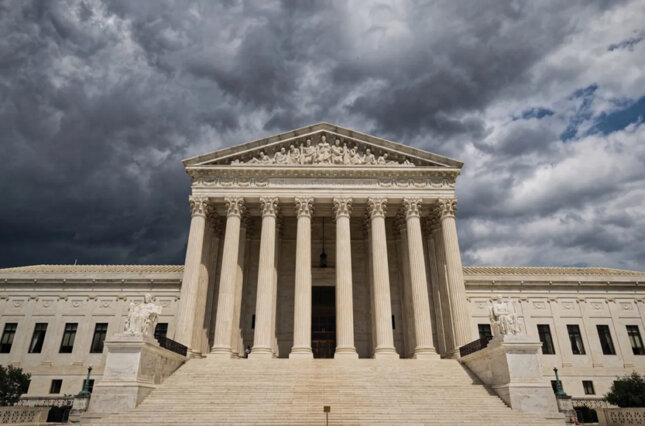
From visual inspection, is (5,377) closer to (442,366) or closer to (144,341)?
(144,341)

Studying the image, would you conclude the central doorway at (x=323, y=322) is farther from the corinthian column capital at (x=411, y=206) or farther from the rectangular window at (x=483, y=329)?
the rectangular window at (x=483, y=329)

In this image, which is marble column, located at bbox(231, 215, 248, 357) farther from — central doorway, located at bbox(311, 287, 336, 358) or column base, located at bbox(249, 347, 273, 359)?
central doorway, located at bbox(311, 287, 336, 358)

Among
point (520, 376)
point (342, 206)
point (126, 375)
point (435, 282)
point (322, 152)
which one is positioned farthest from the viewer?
point (435, 282)

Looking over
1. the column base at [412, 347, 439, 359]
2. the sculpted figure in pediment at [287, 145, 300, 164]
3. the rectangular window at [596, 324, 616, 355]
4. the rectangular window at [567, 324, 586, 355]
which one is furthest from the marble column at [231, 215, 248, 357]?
the rectangular window at [596, 324, 616, 355]

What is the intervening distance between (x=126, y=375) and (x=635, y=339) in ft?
131

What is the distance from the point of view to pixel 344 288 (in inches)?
1194

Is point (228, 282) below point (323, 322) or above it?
above

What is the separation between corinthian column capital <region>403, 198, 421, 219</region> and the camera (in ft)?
A: 108

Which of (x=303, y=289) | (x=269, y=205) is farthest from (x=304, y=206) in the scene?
(x=303, y=289)

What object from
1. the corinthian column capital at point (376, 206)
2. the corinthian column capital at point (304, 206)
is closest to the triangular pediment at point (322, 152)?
the corinthian column capital at point (304, 206)

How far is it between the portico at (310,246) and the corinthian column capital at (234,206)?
0.36ft

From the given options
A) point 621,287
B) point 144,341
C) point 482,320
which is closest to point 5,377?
point 144,341

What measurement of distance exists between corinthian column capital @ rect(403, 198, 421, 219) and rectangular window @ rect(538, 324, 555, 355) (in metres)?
15.8

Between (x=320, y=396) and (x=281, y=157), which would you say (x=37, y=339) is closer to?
(x=281, y=157)
